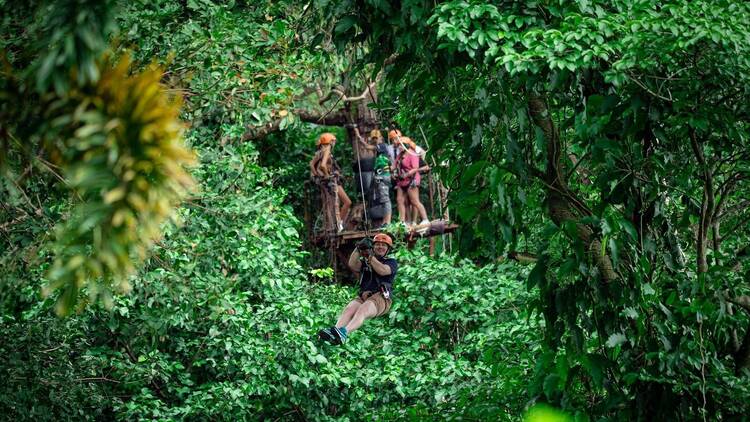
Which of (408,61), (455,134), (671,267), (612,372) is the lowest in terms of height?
(612,372)

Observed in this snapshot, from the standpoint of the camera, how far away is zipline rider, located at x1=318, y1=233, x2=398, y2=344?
10422 mm

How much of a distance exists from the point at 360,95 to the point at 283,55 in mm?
6802

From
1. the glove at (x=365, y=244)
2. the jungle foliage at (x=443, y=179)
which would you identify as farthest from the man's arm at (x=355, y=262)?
the jungle foliage at (x=443, y=179)

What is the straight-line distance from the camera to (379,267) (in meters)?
10.4

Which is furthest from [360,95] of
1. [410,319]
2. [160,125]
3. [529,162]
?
[160,125]

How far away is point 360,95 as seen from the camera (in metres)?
14.8

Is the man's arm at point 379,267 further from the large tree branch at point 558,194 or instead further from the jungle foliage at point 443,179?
the large tree branch at point 558,194

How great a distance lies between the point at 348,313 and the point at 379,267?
0.53 m

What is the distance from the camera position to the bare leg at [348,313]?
10409 mm

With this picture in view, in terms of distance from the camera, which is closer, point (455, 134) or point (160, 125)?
point (160, 125)

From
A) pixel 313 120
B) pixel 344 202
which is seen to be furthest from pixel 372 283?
pixel 313 120

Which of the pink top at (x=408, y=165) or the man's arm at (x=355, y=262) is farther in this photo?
the pink top at (x=408, y=165)

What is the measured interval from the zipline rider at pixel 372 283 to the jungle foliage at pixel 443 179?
0.63 metres

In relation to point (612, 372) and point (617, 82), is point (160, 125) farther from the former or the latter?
point (612, 372)
